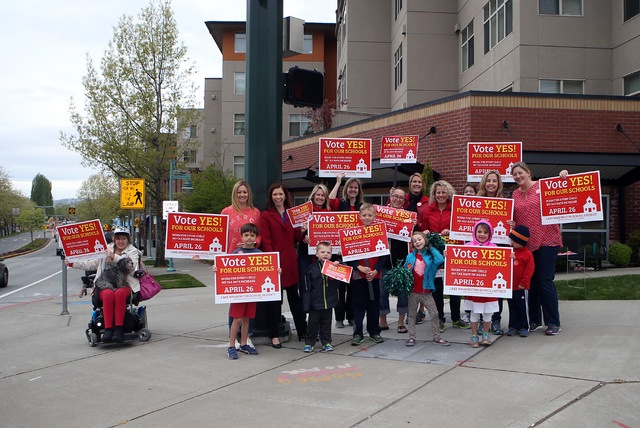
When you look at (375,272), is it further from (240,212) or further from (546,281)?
(546,281)

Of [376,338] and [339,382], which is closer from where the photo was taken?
[339,382]

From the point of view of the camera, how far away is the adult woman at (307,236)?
24.6 ft

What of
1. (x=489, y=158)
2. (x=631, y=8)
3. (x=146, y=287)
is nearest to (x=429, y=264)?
(x=489, y=158)

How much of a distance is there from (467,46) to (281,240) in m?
18.7

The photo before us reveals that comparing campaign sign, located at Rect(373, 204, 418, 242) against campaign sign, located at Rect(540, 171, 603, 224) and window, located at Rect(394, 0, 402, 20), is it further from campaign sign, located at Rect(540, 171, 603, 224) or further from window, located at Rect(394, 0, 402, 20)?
window, located at Rect(394, 0, 402, 20)

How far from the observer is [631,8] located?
59.5ft

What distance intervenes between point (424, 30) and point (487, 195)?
1872cm

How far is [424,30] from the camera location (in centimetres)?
2469

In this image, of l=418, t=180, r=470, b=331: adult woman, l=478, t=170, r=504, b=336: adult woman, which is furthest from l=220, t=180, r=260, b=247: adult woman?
l=478, t=170, r=504, b=336: adult woman

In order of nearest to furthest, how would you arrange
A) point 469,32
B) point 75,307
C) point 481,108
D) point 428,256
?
point 428,256 < point 75,307 < point 481,108 < point 469,32

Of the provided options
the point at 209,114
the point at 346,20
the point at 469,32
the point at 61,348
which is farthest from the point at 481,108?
the point at 209,114

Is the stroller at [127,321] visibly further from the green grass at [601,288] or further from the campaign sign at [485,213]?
the green grass at [601,288]

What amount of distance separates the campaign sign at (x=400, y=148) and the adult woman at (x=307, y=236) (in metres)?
2.65

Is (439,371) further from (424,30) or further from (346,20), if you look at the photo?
(346,20)
